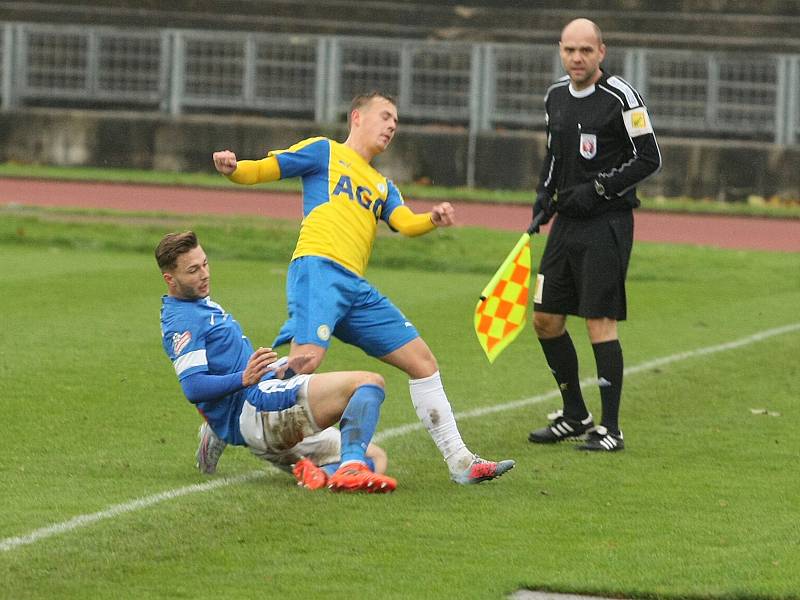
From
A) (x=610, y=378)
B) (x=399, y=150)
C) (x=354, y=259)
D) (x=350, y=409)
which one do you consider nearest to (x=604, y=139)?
(x=610, y=378)

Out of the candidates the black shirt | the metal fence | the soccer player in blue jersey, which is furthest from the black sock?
the metal fence

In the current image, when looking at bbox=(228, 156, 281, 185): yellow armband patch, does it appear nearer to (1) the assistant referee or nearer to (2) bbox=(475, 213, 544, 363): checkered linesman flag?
(2) bbox=(475, 213, 544, 363): checkered linesman flag

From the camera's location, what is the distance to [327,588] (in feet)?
17.7

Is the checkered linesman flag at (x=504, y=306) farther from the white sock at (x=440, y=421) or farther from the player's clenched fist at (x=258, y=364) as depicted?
the player's clenched fist at (x=258, y=364)

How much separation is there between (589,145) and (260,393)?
2.11 metres

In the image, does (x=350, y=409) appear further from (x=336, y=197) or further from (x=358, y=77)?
(x=358, y=77)

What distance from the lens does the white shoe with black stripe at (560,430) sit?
8.22m

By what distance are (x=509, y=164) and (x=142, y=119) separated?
18.2 feet

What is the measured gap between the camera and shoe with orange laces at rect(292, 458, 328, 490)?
6805 millimetres

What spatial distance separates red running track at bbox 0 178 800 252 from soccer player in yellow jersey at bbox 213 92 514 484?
12138mm

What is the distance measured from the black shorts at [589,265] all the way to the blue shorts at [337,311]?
124 centimetres

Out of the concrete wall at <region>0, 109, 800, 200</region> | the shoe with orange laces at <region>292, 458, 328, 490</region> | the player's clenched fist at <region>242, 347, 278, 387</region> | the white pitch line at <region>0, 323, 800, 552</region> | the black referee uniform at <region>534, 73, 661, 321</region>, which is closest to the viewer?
the white pitch line at <region>0, 323, 800, 552</region>

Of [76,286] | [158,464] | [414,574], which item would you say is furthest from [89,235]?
[414,574]

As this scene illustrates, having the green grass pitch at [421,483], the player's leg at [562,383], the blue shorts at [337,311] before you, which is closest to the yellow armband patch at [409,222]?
the blue shorts at [337,311]
